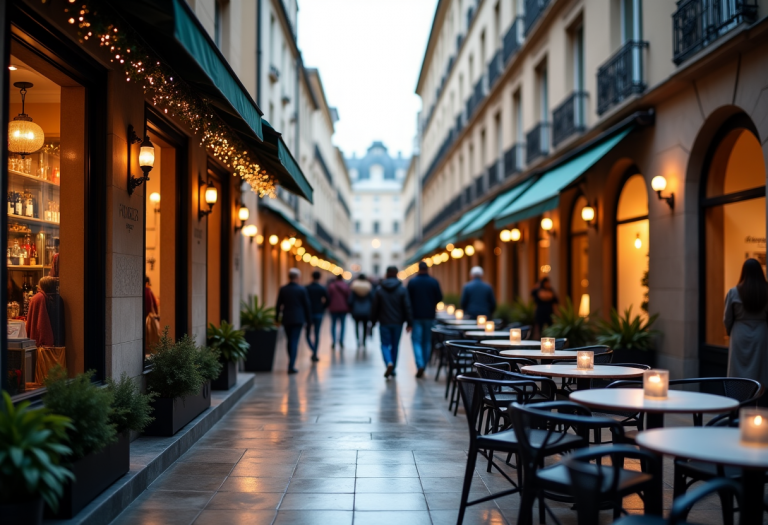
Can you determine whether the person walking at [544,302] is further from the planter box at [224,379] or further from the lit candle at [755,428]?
the lit candle at [755,428]

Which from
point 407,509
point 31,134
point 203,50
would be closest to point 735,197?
point 407,509

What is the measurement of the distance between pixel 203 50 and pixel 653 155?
7.96 metres

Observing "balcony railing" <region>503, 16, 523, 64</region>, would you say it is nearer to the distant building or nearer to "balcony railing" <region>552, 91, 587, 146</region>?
"balcony railing" <region>552, 91, 587, 146</region>

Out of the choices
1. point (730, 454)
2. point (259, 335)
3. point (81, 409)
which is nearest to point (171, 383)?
point (81, 409)

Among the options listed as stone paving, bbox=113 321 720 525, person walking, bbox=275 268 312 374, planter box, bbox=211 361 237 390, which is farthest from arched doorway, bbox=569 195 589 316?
planter box, bbox=211 361 237 390

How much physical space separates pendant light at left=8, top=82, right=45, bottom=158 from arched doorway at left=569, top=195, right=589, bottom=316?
11.3 m

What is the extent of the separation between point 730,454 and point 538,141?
45.6 ft

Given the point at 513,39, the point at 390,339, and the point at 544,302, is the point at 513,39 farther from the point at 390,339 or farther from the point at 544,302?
the point at 390,339

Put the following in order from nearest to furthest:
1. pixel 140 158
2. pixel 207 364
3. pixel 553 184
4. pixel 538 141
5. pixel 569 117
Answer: pixel 140 158 → pixel 207 364 → pixel 553 184 → pixel 569 117 → pixel 538 141

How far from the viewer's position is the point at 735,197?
9.17 meters

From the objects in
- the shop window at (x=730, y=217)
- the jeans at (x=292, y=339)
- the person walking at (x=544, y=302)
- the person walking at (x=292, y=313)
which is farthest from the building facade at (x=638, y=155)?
the jeans at (x=292, y=339)

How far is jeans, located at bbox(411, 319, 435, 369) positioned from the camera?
41.2 feet

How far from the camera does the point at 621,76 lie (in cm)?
1145

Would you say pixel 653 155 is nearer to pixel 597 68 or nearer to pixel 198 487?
pixel 597 68
